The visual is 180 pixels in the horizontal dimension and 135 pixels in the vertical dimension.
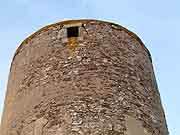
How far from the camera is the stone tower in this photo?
475cm

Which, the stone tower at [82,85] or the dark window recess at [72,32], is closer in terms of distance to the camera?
the stone tower at [82,85]

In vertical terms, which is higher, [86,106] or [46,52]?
[46,52]

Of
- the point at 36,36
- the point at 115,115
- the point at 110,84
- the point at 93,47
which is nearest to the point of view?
the point at 115,115

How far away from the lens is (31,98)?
16.9 ft

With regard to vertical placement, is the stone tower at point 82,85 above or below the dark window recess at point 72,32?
below

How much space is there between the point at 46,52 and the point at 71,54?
0.39 meters

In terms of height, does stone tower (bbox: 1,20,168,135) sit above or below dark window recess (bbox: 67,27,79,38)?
below

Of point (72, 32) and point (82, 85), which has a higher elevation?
point (72, 32)

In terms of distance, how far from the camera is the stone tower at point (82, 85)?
4.75 m

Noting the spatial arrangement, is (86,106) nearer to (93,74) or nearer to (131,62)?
(93,74)

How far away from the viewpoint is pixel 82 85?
5.04m

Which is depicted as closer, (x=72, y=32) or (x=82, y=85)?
(x=82, y=85)

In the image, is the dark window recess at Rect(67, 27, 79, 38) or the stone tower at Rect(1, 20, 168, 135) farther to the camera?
the dark window recess at Rect(67, 27, 79, 38)

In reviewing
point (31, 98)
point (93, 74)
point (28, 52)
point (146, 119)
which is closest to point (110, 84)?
point (93, 74)
